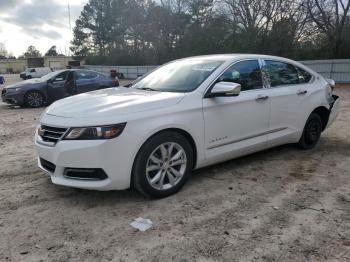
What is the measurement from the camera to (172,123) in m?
4.16

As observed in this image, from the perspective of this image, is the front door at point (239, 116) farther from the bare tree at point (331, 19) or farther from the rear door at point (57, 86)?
the bare tree at point (331, 19)

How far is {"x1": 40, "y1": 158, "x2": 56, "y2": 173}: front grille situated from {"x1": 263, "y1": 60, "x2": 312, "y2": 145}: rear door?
2.96 metres

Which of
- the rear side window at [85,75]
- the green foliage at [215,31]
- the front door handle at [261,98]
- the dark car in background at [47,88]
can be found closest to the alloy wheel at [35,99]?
the dark car in background at [47,88]

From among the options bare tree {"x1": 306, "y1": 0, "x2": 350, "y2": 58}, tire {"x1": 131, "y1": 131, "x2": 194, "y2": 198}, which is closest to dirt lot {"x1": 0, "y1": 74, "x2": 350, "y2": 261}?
tire {"x1": 131, "y1": 131, "x2": 194, "y2": 198}

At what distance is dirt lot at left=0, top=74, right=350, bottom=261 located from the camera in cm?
320

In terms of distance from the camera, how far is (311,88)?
602 cm

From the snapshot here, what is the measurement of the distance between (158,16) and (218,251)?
1556 inches

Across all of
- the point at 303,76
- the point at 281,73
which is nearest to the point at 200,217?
the point at 281,73

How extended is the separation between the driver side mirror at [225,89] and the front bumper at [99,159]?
4.04 ft

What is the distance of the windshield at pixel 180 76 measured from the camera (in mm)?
4734

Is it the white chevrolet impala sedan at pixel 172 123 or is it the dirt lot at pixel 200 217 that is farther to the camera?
the white chevrolet impala sedan at pixel 172 123

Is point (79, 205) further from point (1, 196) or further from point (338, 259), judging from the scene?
point (338, 259)

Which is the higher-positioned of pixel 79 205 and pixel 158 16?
pixel 158 16

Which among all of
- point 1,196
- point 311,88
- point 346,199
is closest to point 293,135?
point 311,88
